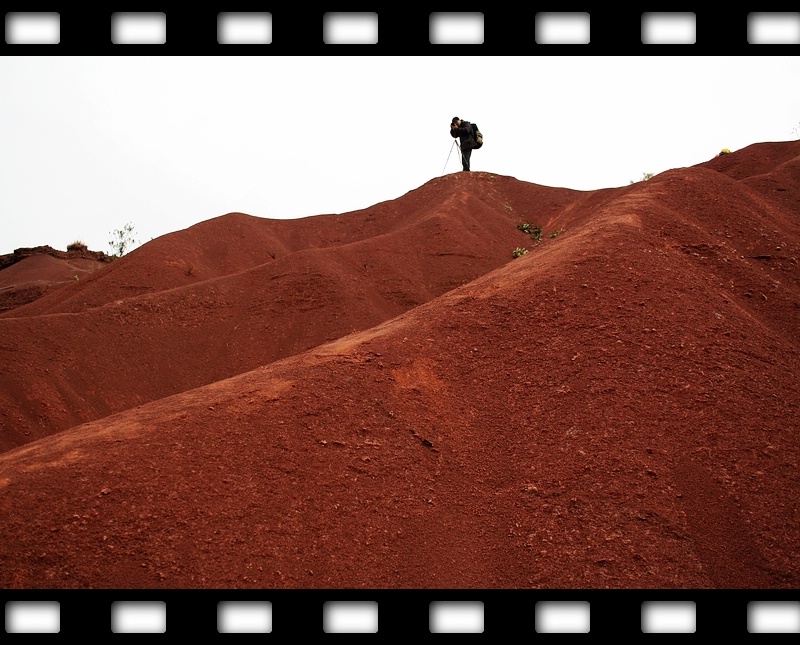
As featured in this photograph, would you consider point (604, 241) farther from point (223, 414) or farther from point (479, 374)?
point (223, 414)

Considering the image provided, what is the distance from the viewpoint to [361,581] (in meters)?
6.71

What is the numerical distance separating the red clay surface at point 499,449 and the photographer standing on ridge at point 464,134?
1584cm

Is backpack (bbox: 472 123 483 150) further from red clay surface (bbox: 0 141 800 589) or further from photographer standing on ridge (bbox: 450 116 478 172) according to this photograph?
red clay surface (bbox: 0 141 800 589)

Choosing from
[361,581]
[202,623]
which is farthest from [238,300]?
[202,623]

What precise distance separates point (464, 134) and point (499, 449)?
22734 millimetres

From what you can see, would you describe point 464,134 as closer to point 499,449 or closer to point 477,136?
point 477,136

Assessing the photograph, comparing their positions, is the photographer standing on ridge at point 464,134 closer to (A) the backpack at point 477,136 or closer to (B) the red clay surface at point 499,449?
(A) the backpack at point 477,136

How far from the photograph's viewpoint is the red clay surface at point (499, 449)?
268 inches

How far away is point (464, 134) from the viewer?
96.2 feet

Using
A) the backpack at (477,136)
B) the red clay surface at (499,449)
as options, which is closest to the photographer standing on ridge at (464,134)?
the backpack at (477,136)

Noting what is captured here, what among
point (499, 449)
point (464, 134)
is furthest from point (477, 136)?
point (499, 449)

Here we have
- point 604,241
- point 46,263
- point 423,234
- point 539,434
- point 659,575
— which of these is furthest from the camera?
point 46,263

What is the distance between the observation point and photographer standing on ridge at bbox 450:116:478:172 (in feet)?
94.5

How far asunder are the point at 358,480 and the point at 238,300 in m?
13.0
